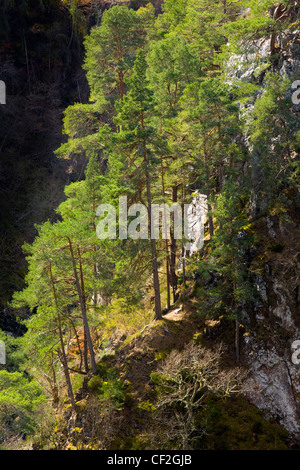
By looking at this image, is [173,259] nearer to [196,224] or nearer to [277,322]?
[196,224]

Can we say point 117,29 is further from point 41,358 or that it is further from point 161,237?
point 41,358

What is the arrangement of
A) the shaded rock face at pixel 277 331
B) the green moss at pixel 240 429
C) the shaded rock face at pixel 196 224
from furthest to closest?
the shaded rock face at pixel 196 224 < the shaded rock face at pixel 277 331 < the green moss at pixel 240 429

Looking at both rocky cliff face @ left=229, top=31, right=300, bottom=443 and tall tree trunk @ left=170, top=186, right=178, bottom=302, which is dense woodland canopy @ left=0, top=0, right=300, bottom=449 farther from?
rocky cliff face @ left=229, top=31, right=300, bottom=443

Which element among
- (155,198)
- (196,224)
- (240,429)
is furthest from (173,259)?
(240,429)

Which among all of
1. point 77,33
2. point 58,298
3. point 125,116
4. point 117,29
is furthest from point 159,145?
point 77,33

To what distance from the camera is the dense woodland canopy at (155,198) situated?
15875mm

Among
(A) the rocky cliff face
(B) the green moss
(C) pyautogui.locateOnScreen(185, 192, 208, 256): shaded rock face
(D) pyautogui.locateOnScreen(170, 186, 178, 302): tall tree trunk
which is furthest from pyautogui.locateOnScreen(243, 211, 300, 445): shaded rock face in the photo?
(D) pyautogui.locateOnScreen(170, 186, 178, 302): tall tree trunk

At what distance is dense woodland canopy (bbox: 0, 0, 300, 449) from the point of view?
52.1 ft

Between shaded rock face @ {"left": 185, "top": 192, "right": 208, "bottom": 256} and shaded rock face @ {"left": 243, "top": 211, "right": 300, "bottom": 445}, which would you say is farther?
shaded rock face @ {"left": 185, "top": 192, "right": 208, "bottom": 256}

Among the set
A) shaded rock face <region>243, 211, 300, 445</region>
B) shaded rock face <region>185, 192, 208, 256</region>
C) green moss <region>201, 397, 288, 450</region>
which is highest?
shaded rock face <region>185, 192, 208, 256</region>

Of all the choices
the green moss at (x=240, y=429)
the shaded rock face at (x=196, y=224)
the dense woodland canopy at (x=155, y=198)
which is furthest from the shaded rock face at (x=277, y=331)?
the shaded rock face at (x=196, y=224)

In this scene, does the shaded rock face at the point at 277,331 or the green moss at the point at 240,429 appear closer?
the green moss at the point at 240,429

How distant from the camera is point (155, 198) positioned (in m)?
18.5

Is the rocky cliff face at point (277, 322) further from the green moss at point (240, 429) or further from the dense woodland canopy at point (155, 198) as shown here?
the dense woodland canopy at point (155, 198)
